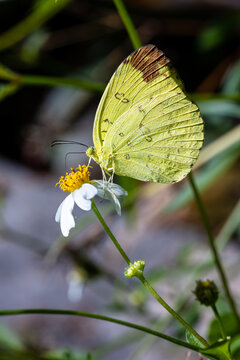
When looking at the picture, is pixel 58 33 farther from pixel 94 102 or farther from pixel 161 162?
pixel 161 162

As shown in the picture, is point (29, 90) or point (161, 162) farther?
point (29, 90)

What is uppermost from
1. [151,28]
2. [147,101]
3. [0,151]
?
[0,151]

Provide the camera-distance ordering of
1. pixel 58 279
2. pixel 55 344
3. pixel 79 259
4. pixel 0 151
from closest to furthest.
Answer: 1. pixel 79 259
2. pixel 55 344
3. pixel 58 279
4. pixel 0 151

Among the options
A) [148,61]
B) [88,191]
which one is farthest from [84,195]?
[148,61]

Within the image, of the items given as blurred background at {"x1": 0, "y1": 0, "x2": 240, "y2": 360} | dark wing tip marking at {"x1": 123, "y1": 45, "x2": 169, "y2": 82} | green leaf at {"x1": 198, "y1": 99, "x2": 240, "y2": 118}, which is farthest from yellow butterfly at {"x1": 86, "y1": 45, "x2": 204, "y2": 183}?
green leaf at {"x1": 198, "y1": 99, "x2": 240, "y2": 118}

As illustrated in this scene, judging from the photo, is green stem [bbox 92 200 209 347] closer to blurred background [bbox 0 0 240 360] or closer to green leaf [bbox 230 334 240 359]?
green leaf [bbox 230 334 240 359]

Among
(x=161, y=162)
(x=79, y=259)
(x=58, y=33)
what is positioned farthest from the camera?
(x=58, y=33)

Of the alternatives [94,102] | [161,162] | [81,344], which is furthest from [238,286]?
[94,102]
